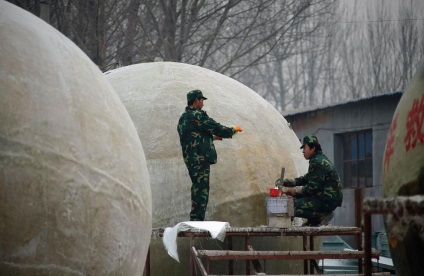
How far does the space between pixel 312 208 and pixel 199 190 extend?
1463 millimetres

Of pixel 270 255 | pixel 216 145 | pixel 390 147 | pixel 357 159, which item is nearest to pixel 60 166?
pixel 390 147

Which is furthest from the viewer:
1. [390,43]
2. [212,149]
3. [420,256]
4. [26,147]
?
[390,43]

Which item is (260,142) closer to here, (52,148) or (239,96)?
(239,96)

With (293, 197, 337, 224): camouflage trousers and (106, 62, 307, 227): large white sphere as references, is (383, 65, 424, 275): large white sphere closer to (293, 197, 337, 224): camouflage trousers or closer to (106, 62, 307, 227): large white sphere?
(293, 197, 337, 224): camouflage trousers

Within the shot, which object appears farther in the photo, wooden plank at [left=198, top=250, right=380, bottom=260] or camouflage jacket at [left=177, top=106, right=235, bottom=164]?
camouflage jacket at [left=177, top=106, right=235, bottom=164]

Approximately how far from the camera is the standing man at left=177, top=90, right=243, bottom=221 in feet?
37.1

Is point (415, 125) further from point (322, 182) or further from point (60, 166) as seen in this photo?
point (322, 182)

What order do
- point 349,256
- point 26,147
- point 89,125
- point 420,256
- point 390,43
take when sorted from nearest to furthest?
point 420,256
point 26,147
point 89,125
point 349,256
point 390,43

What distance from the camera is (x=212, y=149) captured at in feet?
37.7

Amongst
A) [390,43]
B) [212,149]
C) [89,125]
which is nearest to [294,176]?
[212,149]

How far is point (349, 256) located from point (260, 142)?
273 centimetres

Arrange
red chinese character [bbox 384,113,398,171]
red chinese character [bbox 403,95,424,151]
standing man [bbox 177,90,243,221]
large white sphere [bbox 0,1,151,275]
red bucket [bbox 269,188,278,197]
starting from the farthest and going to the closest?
red bucket [bbox 269,188,278,197] < standing man [bbox 177,90,243,221] < large white sphere [bbox 0,1,151,275] < red chinese character [bbox 384,113,398,171] < red chinese character [bbox 403,95,424,151]

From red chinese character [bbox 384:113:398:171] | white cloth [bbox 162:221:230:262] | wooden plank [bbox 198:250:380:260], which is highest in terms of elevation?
red chinese character [bbox 384:113:398:171]

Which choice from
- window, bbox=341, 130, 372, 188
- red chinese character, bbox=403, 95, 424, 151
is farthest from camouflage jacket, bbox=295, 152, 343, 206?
window, bbox=341, 130, 372, 188
